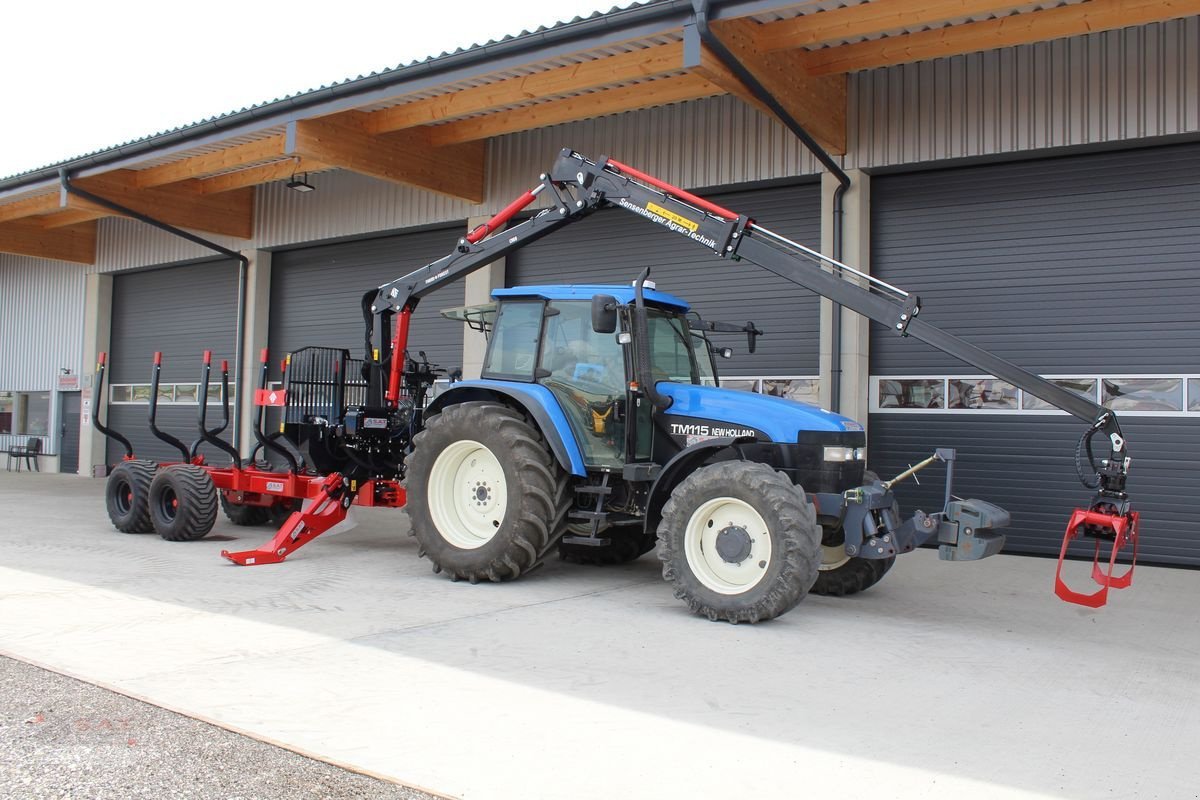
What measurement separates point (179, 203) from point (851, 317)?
11.4 meters

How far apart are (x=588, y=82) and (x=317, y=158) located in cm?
377

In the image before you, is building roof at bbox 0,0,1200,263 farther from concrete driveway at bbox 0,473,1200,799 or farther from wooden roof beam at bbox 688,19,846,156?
concrete driveway at bbox 0,473,1200,799

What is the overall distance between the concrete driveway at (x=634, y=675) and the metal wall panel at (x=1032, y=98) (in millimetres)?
4450

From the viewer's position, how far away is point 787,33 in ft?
30.8

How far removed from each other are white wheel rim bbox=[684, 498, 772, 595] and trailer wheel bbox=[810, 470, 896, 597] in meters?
1.04

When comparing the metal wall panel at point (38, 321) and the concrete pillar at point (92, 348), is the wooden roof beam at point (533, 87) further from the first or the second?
the metal wall panel at point (38, 321)

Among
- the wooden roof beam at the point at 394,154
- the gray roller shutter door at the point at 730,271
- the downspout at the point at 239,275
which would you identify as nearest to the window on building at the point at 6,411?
the downspout at the point at 239,275

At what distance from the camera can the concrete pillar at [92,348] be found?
19.7m

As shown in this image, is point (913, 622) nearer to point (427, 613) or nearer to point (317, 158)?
point (427, 613)

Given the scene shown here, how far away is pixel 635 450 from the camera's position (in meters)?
7.32

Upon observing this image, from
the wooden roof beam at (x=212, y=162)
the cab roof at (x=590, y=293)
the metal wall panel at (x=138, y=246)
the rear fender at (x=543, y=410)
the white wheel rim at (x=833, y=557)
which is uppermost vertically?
the wooden roof beam at (x=212, y=162)

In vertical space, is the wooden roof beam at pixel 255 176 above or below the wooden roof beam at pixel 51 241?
above

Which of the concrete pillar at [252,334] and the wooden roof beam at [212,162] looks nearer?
the wooden roof beam at [212,162]

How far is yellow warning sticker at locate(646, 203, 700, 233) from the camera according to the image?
7520 millimetres
